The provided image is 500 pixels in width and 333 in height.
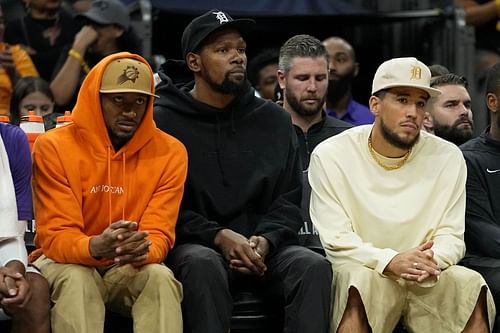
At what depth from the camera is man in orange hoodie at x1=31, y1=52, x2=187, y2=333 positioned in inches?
203

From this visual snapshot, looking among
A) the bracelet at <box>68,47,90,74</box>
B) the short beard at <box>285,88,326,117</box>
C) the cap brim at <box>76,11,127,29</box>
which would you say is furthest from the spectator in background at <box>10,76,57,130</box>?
the short beard at <box>285,88,326,117</box>

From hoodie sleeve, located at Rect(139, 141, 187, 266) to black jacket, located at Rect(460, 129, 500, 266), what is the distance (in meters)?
1.42

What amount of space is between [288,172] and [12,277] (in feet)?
5.01

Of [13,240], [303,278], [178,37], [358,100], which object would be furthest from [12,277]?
[358,100]

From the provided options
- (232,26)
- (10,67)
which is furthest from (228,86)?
(10,67)

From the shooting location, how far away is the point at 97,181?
543cm

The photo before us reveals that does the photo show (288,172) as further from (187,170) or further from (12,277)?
(12,277)

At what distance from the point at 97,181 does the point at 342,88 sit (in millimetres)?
2974

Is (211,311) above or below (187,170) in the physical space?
below

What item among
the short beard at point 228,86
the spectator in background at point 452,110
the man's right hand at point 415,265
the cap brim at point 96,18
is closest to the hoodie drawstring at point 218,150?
the short beard at point 228,86

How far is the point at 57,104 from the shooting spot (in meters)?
7.61

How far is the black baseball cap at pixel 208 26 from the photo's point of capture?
5883 mm

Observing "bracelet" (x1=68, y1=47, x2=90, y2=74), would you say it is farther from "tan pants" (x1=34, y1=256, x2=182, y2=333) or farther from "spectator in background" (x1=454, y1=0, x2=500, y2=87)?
"spectator in background" (x1=454, y1=0, x2=500, y2=87)

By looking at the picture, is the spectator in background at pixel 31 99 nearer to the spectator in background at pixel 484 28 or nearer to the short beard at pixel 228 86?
the short beard at pixel 228 86
